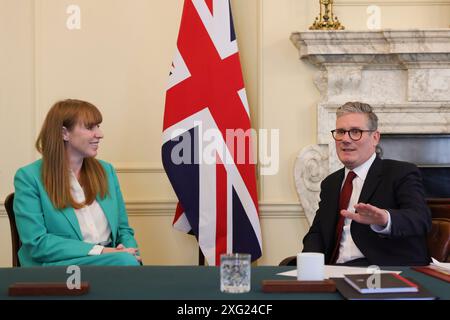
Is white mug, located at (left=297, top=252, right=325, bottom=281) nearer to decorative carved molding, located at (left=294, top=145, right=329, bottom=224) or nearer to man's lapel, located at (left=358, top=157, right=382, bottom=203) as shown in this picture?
man's lapel, located at (left=358, top=157, right=382, bottom=203)

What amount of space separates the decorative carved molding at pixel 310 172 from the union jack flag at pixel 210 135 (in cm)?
32

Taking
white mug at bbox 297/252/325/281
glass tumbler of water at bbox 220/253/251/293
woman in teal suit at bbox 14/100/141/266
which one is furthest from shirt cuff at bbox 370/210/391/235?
woman in teal suit at bbox 14/100/141/266

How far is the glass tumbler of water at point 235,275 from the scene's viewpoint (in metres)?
1.84

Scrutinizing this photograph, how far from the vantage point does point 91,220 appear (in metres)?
3.18

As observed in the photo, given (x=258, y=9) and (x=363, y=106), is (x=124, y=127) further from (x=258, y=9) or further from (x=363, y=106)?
(x=363, y=106)

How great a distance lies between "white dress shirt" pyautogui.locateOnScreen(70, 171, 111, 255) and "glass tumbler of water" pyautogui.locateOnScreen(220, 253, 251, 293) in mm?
1375

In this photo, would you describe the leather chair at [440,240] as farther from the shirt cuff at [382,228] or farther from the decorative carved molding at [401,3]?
the decorative carved molding at [401,3]

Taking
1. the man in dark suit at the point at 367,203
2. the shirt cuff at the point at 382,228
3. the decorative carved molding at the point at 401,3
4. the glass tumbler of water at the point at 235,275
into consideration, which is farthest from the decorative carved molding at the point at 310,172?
the glass tumbler of water at the point at 235,275

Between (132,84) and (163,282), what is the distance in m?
2.62

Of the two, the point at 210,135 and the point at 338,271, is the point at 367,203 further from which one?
the point at 210,135

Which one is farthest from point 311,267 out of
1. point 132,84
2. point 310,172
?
point 132,84

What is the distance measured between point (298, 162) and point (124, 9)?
4.88 feet

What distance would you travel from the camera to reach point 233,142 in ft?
13.5
